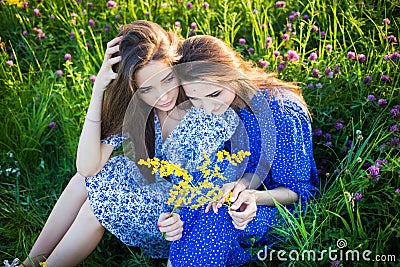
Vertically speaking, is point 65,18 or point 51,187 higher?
point 65,18

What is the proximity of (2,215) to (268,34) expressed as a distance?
1430 mm

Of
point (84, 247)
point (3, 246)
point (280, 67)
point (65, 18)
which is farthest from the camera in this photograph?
point (65, 18)

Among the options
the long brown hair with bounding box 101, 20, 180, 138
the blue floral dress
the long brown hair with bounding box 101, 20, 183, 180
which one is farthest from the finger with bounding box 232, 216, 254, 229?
the long brown hair with bounding box 101, 20, 180, 138

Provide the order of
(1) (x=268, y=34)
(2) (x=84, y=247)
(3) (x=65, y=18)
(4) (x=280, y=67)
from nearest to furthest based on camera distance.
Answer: (2) (x=84, y=247)
(4) (x=280, y=67)
(1) (x=268, y=34)
(3) (x=65, y=18)

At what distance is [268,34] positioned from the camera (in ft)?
9.32

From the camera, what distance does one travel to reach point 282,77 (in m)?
2.44

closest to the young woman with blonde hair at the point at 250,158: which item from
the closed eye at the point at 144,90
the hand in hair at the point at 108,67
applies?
the closed eye at the point at 144,90

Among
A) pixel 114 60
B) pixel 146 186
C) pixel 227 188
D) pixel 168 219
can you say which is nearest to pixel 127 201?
pixel 146 186

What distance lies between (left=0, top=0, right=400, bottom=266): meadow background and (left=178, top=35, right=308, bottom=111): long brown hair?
1.18ft

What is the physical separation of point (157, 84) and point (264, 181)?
0.49 metres

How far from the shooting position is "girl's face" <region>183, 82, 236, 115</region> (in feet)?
6.10

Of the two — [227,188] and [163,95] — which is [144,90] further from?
[227,188]

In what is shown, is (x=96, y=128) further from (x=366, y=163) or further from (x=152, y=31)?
(x=366, y=163)

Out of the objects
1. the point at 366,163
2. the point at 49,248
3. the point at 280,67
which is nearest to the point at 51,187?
the point at 49,248
